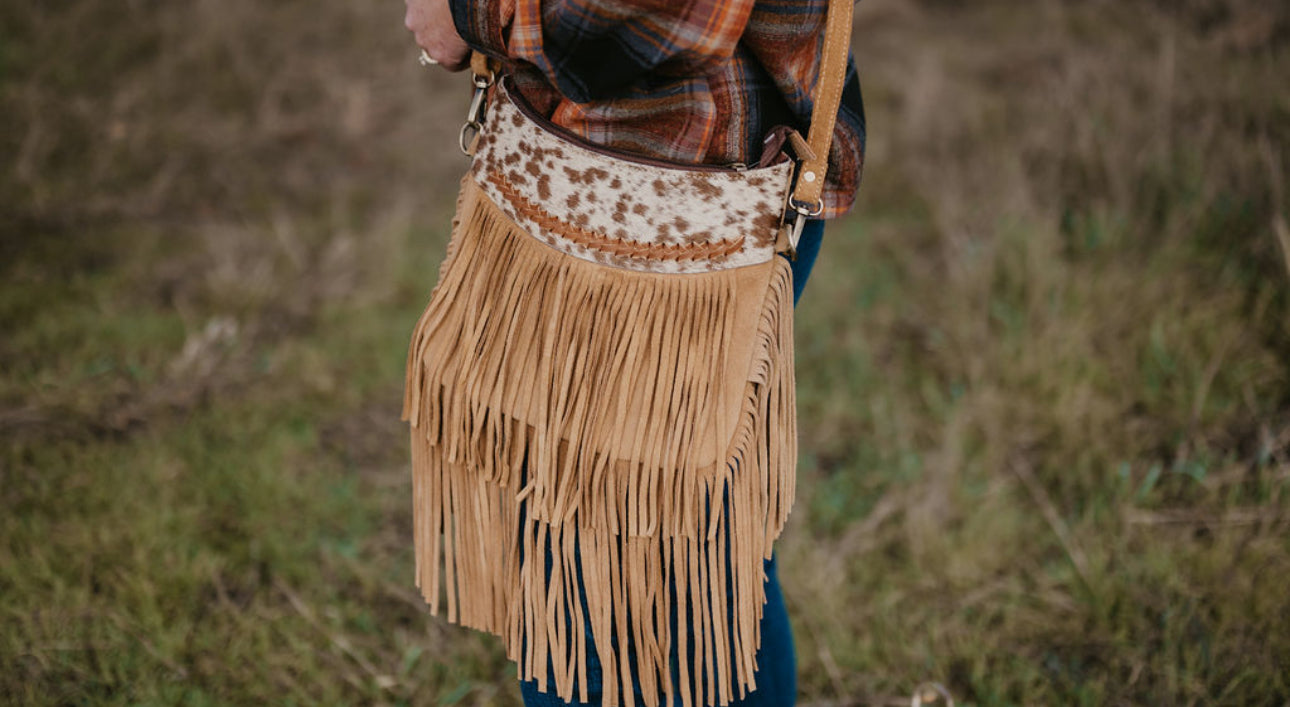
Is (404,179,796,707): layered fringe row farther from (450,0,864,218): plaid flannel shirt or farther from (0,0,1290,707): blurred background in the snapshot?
(0,0,1290,707): blurred background

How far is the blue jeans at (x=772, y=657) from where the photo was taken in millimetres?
1068

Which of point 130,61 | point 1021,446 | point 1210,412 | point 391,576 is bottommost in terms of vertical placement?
point 391,576

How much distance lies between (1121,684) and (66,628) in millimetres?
1892

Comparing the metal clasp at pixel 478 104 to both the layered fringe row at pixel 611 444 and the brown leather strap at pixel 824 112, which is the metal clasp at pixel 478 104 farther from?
the brown leather strap at pixel 824 112

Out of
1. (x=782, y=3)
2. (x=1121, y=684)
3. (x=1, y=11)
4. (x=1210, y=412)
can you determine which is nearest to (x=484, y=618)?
(x=782, y=3)

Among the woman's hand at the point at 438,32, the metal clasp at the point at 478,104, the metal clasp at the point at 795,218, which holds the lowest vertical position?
the metal clasp at the point at 795,218

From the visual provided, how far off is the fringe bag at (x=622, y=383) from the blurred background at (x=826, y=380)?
74cm

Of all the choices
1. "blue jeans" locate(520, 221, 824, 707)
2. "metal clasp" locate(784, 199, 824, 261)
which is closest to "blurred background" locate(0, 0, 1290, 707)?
"blue jeans" locate(520, 221, 824, 707)

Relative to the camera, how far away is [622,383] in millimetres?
944

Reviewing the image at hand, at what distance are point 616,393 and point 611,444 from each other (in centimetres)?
5

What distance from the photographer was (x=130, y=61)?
3.78 meters

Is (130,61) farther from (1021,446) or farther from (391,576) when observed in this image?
(1021,446)

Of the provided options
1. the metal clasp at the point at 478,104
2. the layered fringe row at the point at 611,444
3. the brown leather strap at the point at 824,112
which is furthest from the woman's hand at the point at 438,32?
the brown leather strap at the point at 824,112

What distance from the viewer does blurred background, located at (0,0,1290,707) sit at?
169 centimetres
